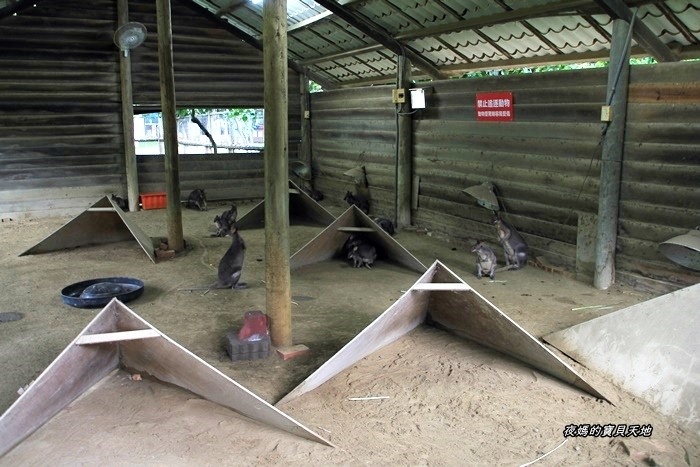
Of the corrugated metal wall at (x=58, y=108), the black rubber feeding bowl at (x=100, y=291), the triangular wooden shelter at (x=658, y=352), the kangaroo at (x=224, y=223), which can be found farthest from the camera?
the corrugated metal wall at (x=58, y=108)

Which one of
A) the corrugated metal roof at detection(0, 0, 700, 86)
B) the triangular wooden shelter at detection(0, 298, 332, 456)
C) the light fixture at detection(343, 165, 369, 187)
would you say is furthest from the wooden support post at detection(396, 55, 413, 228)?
the triangular wooden shelter at detection(0, 298, 332, 456)

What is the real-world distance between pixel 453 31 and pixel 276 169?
4615 mm

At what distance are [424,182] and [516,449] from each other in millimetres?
6548

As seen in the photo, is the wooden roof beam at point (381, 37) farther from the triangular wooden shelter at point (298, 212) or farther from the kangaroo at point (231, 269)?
the kangaroo at point (231, 269)

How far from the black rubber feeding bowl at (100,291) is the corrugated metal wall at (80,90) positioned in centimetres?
566

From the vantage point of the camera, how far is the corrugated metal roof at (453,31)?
6.04m

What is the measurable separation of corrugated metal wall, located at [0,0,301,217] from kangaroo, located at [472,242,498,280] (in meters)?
7.65

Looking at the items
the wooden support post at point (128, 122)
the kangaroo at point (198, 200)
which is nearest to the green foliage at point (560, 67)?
the kangaroo at point (198, 200)

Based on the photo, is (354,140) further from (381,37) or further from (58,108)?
(58,108)

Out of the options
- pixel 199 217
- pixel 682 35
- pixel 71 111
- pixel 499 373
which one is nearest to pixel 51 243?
pixel 199 217

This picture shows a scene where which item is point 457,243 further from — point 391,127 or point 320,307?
point 320,307

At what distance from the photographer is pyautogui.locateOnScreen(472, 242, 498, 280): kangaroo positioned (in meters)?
6.84

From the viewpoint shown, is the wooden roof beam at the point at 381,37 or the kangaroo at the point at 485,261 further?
the wooden roof beam at the point at 381,37

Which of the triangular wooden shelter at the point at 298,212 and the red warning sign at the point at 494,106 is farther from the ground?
the red warning sign at the point at 494,106
